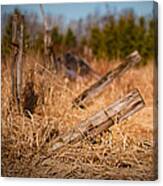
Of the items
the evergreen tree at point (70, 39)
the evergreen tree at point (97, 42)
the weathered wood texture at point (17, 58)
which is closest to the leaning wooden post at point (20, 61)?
the weathered wood texture at point (17, 58)

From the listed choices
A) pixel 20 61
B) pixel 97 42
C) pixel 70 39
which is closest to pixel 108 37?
pixel 97 42

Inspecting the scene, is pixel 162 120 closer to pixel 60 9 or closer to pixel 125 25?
pixel 125 25

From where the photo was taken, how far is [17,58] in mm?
2518

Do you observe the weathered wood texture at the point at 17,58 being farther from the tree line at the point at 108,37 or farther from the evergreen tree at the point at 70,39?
the evergreen tree at the point at 70,39

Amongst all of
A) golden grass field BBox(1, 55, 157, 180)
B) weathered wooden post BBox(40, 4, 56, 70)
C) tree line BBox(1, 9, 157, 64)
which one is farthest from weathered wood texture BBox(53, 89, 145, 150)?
weathered wooden post BBox(40, 4, 56, 70)

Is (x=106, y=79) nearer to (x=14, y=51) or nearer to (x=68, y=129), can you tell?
(x=68, y=129)

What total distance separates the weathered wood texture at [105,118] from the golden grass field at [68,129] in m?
0.02

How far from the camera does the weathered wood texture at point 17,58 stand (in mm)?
2514

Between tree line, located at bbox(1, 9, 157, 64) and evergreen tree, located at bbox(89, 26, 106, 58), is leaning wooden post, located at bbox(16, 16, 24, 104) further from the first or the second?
evergreen tree, located at bbox(89, 26, 106, 58)

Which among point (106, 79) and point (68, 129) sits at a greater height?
point (106, 79)

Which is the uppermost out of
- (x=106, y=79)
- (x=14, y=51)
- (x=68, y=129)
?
(x=14, y=51)

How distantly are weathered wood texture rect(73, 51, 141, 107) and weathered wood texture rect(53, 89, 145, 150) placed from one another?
0.08m

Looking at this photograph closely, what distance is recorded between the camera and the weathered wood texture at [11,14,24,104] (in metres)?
2.51

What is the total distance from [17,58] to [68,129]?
0.36 m
